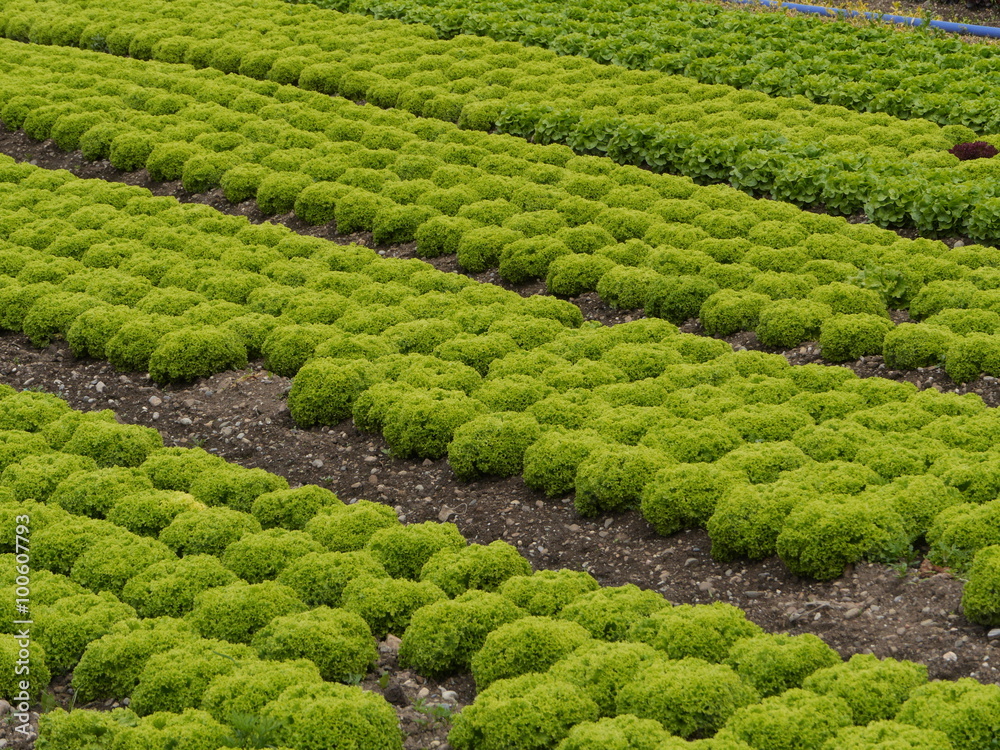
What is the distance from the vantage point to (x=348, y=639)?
358 inches

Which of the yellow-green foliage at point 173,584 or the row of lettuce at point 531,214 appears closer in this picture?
the yellow-green foliage at point 173,584

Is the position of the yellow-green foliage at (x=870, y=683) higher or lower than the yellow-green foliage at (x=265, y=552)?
higher

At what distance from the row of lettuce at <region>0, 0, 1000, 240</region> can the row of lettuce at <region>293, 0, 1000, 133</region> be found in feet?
2.19

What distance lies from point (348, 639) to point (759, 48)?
17.3 metres

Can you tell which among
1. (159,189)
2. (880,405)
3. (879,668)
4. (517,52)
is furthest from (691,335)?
(517,52)

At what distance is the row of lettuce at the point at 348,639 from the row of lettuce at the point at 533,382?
1.24 metres

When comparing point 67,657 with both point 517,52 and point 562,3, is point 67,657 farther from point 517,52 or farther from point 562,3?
point 562,3

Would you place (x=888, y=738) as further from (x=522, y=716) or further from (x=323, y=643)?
(x=323, y=643)

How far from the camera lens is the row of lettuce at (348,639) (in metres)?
7.91

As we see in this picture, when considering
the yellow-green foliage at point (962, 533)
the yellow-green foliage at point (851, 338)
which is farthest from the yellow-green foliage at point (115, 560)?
the yellow-green foliage at point (851, 338)

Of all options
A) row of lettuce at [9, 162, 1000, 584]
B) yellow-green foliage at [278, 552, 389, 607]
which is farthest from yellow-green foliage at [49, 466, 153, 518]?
row of lettuce at [9, 162, 1000, 584]

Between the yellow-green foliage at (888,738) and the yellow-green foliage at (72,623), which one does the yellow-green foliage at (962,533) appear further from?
the yellow-green foliage at (72,623)

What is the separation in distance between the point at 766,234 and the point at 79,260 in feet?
32.1

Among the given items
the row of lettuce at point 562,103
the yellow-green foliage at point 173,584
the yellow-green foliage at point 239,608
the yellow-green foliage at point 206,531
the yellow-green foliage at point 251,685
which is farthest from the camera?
the row of lettuce at point 562,103
